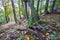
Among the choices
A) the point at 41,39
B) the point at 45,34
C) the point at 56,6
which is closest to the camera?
the point at 41,39

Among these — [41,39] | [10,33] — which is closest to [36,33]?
[41,39]

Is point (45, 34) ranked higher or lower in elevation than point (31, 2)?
lower

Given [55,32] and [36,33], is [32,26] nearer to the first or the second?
[36,33]

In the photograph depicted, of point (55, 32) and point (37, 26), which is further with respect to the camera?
→ point (37, 26)

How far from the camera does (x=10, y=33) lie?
6852mm

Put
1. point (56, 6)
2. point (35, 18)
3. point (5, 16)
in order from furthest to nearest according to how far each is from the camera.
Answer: point (5, 16) → point (56, 6) → point (35, 18)

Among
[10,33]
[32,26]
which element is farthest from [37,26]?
[10,33]

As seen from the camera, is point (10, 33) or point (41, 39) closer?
point (41, 39)

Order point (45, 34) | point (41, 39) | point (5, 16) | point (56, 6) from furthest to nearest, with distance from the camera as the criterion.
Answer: point (5, 16) < point (56, 6) < point (45, 34) < point (41, 39)

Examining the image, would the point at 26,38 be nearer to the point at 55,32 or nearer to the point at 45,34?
the point at 45,34

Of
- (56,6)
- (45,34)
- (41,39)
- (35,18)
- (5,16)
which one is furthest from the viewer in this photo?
(5,16)

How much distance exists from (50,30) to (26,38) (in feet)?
4.10

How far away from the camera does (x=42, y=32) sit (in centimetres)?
661

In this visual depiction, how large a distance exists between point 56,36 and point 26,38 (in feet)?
4.49
